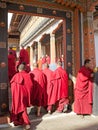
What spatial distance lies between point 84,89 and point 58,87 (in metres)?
0.76

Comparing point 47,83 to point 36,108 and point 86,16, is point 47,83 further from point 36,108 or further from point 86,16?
point 86,16

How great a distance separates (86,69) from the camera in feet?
20.9

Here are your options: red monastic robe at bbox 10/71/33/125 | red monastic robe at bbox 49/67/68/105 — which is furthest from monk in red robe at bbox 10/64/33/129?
red monastic robe at bbox 49/67/68/105

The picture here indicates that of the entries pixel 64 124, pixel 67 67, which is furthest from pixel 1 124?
pixel 67 67

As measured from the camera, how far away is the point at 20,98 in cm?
534

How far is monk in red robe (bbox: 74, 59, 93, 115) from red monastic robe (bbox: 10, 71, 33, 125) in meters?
1.58

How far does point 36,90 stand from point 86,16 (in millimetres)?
2616

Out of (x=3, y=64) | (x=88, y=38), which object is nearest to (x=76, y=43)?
(x=88, y=38)

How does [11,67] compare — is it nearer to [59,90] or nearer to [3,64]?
[3,64]

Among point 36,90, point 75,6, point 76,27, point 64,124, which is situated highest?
point 75,6

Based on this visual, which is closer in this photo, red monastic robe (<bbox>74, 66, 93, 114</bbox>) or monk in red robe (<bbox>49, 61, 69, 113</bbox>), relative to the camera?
red monastic robe (<bbox>74, 66, 93, 114</bbox>)

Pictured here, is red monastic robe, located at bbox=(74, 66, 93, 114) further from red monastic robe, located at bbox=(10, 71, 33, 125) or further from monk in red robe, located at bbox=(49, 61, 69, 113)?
red monastic robe, located at bbox=(10, 71, 33, 125)

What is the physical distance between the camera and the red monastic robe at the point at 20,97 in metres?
5.31

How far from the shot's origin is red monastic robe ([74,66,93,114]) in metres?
6.28
